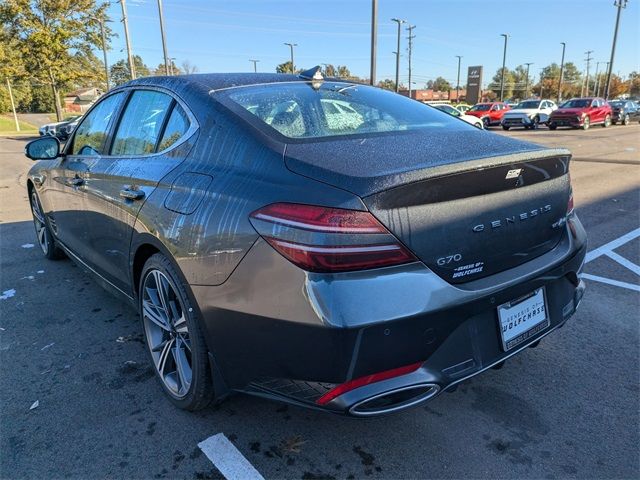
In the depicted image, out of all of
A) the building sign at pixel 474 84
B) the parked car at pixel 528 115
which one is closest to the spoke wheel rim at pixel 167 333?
the parked car at pixel 528 115

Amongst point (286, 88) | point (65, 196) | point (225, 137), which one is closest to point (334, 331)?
point (225, 137)

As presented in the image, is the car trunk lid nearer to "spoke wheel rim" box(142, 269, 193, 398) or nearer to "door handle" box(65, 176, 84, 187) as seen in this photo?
"spoke wheel rim" box(142, 269, 193, 398)

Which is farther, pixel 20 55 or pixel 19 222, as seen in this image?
pixel 20 55

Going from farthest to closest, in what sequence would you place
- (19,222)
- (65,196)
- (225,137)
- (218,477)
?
(19,222), (65,196), (225,137), (218,477)

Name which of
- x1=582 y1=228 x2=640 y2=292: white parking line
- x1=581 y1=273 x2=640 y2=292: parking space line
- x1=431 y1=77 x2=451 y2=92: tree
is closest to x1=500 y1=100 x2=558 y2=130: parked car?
x1=582 y1=228 x2=640 y2=292: white parking line

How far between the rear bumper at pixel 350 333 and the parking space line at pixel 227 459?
0.34 meters

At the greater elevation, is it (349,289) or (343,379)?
(349,289)

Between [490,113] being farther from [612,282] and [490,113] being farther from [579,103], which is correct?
[612,282]

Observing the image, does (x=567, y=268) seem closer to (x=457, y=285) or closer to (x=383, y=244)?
(x=457, y=285)

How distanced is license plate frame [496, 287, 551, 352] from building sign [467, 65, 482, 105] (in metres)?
58.3

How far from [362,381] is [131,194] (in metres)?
1.66

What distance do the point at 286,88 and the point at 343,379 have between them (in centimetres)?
174

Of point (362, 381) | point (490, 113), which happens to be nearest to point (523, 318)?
point (362, 381)

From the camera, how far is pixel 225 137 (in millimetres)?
2195
